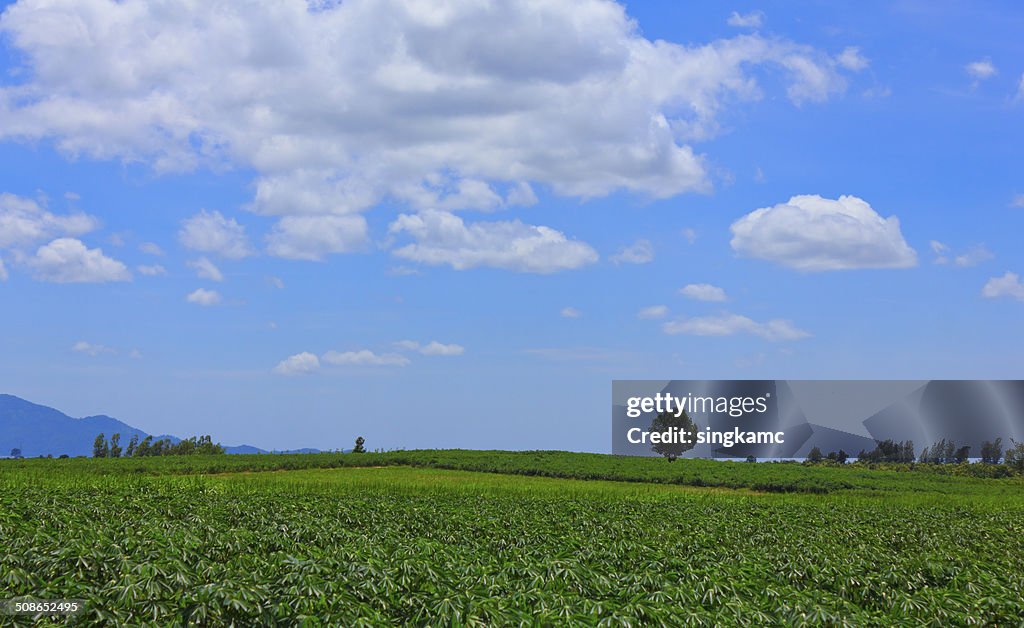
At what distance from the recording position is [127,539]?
44.9 feet

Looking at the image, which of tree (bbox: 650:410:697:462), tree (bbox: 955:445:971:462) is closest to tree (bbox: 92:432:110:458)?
tree (bbox: 650:410:697:462)

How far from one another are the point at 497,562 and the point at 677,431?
68262mm

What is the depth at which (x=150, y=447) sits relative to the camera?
95625mm

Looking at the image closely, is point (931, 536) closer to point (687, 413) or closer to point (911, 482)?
point (911, 482)

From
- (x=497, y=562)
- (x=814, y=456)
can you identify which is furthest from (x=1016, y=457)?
(x=497, y=562)

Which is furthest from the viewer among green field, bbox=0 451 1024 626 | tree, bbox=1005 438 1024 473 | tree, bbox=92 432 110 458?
tree, bbox=92 432 110 458

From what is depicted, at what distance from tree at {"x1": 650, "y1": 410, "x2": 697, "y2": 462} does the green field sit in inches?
2015

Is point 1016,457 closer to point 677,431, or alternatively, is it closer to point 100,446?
point 677,431

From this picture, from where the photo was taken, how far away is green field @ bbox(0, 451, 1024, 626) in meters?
10.6

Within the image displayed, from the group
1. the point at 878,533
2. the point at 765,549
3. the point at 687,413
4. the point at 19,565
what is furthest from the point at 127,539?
the point at 687,413

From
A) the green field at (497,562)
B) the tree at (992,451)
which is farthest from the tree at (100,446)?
the tree at (992,451)

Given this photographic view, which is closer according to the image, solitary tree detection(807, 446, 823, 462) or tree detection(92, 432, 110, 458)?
solitary tree detection(807, 446, 823, 462)

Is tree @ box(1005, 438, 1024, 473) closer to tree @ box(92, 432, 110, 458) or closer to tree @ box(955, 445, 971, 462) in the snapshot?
tree @ box(955, 445, 971, 462)

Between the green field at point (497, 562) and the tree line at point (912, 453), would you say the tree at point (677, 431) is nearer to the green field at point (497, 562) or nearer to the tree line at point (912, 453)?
the tree line at point (912, 453)
